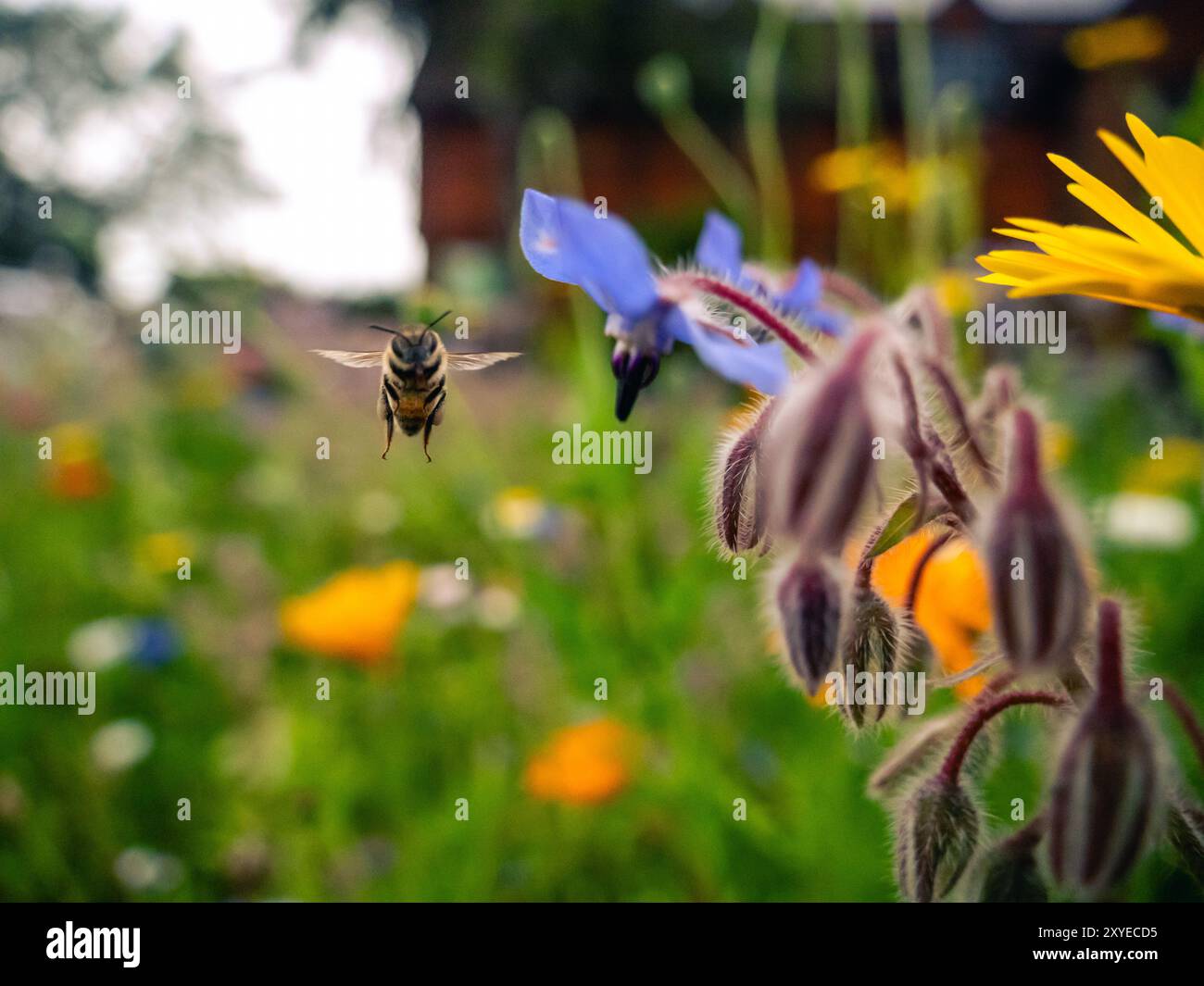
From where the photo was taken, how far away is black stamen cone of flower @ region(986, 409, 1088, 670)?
14.0 inches

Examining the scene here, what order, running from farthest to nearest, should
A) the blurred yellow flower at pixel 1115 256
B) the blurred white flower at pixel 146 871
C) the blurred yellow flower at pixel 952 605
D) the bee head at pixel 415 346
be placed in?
the blurred white flower at pixel 146 871 → the bee head at pixel 415 346 → the blurred yellow flower at pixel 952 605 → the blurred yellow flower at pixel 1115 256

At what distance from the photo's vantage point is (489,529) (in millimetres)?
1732

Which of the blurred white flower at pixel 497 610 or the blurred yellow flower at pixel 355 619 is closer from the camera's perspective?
the blurred yellow flower at pixel 355 619

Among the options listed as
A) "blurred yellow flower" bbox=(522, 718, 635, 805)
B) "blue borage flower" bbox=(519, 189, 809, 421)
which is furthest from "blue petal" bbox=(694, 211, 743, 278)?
"blurred yellow flower" bbox=(522, 718, 635, 805)

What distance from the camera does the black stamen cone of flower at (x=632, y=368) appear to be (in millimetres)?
517

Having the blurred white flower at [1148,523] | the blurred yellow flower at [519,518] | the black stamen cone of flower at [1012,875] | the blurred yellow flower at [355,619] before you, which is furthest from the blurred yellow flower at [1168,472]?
the black stamen cone of flower at [1012,875]

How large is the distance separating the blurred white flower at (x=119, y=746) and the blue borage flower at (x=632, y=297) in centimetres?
117

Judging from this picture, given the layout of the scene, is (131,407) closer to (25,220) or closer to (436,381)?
(436,381)

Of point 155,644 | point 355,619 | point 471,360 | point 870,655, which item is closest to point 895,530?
point 870,655

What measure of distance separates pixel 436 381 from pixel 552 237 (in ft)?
1.35

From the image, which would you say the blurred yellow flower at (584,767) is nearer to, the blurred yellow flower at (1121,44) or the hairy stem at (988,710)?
the hairy stem at (988,710)

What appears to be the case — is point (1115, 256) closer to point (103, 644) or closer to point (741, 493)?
point (741, 493)

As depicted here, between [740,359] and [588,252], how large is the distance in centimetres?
8

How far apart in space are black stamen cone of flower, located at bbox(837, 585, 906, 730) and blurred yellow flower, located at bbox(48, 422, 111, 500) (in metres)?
2.20
